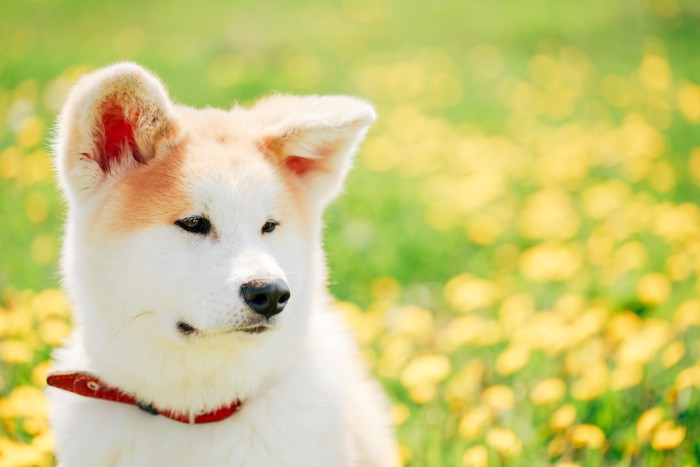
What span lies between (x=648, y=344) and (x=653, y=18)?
9.04 meters

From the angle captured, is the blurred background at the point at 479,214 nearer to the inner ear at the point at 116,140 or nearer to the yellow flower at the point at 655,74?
the yellow flower at the point at 655,74

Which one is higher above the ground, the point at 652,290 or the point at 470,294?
the point at 652,290

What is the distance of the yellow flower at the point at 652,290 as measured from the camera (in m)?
3.68

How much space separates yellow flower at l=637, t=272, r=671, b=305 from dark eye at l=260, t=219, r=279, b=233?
2.17 m

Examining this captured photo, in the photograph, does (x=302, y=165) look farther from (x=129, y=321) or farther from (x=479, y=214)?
(x=479, y=214)

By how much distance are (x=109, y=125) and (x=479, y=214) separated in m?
3.27

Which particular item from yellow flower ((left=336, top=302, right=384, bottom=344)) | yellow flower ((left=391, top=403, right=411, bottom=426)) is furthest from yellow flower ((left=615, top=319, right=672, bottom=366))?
yellow flower ((left=336, top=302, right=384, bottom=344))

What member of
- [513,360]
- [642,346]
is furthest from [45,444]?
[642,346]

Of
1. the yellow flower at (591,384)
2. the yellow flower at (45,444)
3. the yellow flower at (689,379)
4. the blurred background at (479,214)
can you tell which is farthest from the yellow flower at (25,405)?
the yellow flower at (689,379)

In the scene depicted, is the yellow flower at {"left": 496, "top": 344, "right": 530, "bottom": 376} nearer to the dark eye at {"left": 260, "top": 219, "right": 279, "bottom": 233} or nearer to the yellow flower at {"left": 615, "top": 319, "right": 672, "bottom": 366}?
the yellow flower at {"left": 615, "top": 319, "right": 672, "bottom": 366}

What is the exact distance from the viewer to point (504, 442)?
2.73m

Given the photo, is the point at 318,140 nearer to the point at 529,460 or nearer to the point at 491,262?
the point at 529,460

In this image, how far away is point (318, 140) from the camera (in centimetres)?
264

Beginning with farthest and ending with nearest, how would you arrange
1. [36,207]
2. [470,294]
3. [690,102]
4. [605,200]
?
[690,102] → [605,200] → [36,207] → [470,294]
